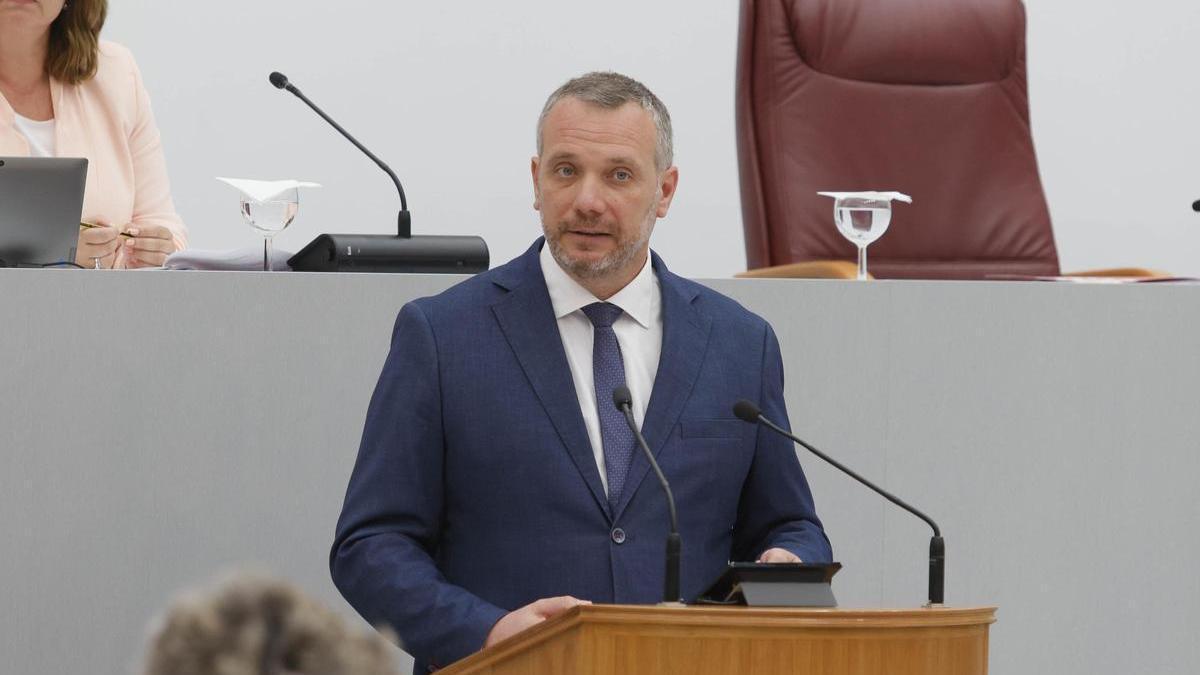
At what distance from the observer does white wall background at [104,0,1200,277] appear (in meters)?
4.06

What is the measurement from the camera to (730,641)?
1464 mm

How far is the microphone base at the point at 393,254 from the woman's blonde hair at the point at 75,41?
81 cm

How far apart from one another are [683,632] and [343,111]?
2.84 meters

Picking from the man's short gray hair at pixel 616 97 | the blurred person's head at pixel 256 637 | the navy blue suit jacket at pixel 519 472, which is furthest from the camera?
the man's short gray hair at pixel 616 97

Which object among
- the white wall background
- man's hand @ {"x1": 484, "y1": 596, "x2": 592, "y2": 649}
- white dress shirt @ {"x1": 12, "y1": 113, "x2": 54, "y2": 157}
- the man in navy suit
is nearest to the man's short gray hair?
the man in navy suit

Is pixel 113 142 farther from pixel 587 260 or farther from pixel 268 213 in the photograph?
pixel 587 260

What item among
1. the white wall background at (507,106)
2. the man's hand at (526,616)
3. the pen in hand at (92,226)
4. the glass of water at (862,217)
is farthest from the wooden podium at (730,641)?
the white wall background at (507,106)

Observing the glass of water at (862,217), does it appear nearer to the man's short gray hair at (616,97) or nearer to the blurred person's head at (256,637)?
the man's short gray hair at (616,97)

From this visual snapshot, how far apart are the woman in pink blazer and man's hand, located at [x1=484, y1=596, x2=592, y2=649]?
1.47 meters

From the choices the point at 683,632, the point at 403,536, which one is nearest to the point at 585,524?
the point at 403,536

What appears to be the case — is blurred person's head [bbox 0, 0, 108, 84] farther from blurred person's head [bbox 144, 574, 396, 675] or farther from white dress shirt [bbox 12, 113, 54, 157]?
blurred person's head [bbox 144, 574, 396, 675]

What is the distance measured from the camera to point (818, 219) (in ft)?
11.0

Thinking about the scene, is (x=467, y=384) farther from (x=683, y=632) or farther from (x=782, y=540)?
(x=683, y=632)

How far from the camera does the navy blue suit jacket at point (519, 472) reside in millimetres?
1978
